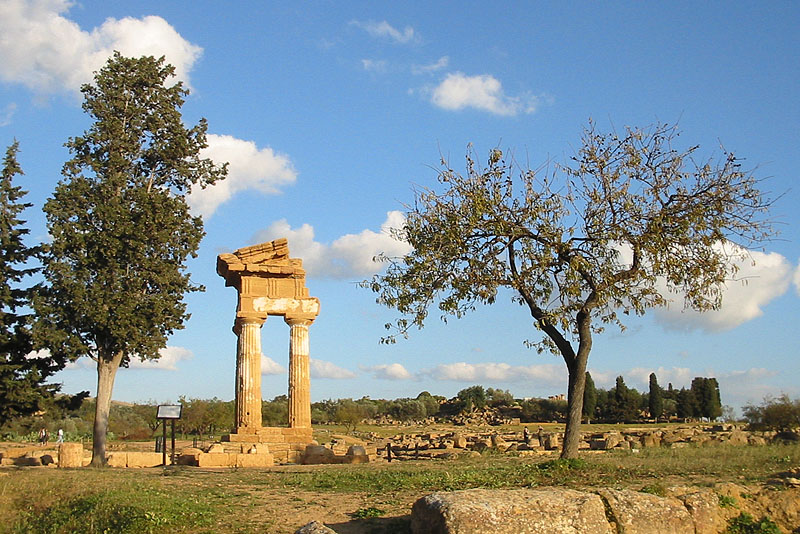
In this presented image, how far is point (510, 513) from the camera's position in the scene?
320 inches

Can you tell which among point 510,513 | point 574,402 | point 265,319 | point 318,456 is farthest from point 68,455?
point 510,513

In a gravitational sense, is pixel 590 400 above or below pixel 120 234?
below

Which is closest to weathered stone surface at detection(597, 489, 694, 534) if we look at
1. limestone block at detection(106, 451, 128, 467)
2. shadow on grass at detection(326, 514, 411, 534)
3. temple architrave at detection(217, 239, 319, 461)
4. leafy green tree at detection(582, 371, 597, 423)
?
shadow on grass at detection(326, 514, 411, 534)

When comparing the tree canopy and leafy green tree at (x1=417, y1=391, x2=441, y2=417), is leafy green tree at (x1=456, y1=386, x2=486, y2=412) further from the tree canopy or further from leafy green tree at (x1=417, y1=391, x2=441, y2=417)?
the tree canopy

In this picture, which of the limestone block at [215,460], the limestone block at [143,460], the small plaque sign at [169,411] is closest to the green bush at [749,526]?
the limestone block at [215,460]

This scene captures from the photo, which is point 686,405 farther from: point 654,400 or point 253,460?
point 253,460

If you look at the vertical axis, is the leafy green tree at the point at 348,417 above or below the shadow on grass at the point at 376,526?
below

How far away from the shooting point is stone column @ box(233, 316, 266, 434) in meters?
25.5

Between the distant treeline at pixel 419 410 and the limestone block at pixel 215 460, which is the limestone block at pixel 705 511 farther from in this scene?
the distant treeline at pixel 419 410

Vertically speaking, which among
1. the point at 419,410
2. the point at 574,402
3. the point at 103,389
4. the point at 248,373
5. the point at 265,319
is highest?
the point at 265,319

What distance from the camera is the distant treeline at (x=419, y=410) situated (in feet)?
154

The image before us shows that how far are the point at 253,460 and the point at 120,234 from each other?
7901 millimetres

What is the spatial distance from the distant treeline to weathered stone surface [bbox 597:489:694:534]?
27281 millimetres

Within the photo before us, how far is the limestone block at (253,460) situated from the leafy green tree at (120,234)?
4.09 metres
